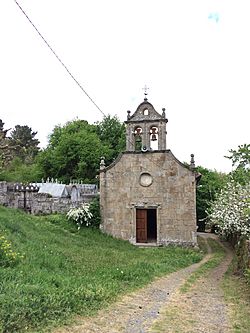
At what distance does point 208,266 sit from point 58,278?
8.94 metres

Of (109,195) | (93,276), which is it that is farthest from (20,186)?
(93,276)

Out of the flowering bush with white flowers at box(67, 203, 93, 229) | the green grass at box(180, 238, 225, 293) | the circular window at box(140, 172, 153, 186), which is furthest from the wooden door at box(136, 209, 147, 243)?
the green grass at box(180, 238, 225, 293)

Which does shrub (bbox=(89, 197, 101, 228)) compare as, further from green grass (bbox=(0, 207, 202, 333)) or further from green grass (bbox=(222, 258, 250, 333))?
green grass (bbox=(222, 258, 250, 333))

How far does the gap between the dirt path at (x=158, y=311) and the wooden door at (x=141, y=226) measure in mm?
9530

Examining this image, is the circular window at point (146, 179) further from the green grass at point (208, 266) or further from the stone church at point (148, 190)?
the green grass at point (208, 266)

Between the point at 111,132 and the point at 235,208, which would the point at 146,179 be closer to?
the point at 235,208

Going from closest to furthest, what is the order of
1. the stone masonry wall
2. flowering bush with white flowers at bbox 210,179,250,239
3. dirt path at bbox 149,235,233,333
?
dirt path at bbox 149,235,233,333 < flowering bush with white flowers at bbox 210,179,250,239 < the stone masonry wall

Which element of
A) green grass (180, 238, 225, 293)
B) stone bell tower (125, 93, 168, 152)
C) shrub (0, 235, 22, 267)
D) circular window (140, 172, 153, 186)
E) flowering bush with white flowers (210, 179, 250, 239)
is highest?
stone bell tower (125, 93, 168, 152)

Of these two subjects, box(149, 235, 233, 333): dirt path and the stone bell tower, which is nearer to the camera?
box(149, 235, 233, 333): dirt path

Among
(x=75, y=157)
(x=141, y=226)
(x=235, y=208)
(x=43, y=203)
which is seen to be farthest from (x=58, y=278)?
(x=75, y=157)

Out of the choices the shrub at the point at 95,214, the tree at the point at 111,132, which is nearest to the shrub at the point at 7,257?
the shrub at the point at 95,214

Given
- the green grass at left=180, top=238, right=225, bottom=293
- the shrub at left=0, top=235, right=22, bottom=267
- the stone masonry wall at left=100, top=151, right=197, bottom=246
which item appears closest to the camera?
the shrub at left=0, top=235, right=22, bottom=267

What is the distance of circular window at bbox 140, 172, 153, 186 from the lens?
2133 centimetres

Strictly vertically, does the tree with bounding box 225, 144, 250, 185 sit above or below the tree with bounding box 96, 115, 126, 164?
below
